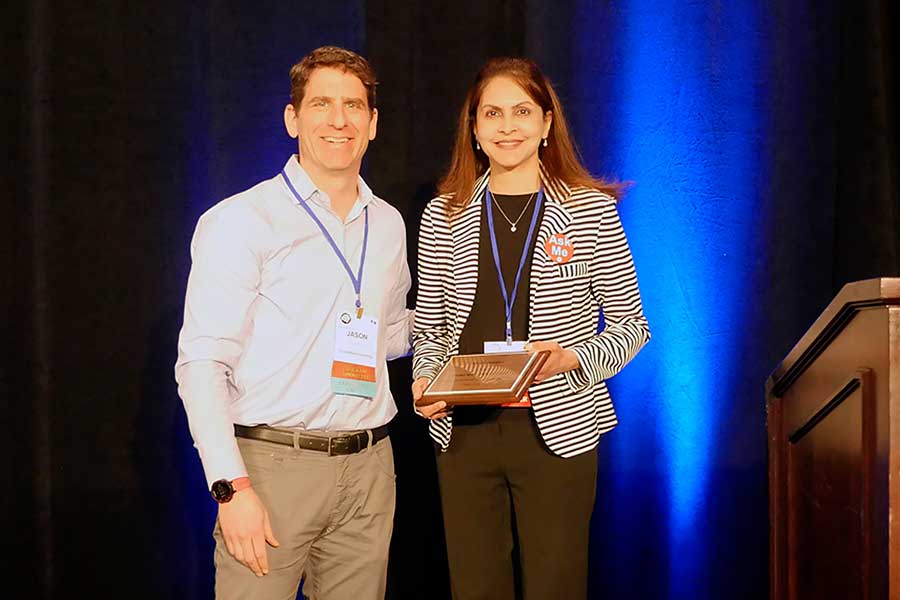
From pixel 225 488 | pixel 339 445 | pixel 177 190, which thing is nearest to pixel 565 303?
pixel 339 445

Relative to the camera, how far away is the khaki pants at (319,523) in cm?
199

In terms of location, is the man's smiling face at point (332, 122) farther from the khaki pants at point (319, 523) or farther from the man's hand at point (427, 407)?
the khaki pants at point (319, 523)

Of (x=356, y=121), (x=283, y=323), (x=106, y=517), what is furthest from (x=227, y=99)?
(x=106, y=517)

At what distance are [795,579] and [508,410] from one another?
694 millimetres

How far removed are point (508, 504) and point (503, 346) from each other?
38cm

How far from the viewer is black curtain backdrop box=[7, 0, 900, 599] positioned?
9.36ft

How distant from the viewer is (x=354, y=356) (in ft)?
6.78

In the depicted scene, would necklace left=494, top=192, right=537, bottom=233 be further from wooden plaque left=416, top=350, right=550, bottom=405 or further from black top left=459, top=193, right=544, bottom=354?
wooden plaque left=416, top=350, right=550, bottom=405

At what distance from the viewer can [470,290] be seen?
2.14m

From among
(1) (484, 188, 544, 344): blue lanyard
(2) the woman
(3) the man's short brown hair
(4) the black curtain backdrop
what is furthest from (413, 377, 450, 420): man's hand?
(4) the black curtain backdrop

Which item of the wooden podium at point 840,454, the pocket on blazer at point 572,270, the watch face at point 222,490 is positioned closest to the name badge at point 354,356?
the watch face at point 222,490

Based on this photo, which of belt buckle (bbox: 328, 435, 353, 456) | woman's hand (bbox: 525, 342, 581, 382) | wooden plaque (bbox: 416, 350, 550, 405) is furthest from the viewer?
belt buckle (bbox: 328, 435, 353, 456)

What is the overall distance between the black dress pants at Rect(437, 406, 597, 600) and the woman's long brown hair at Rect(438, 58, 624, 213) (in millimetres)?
552

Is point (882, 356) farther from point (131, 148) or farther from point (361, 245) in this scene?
point (131, 148)
